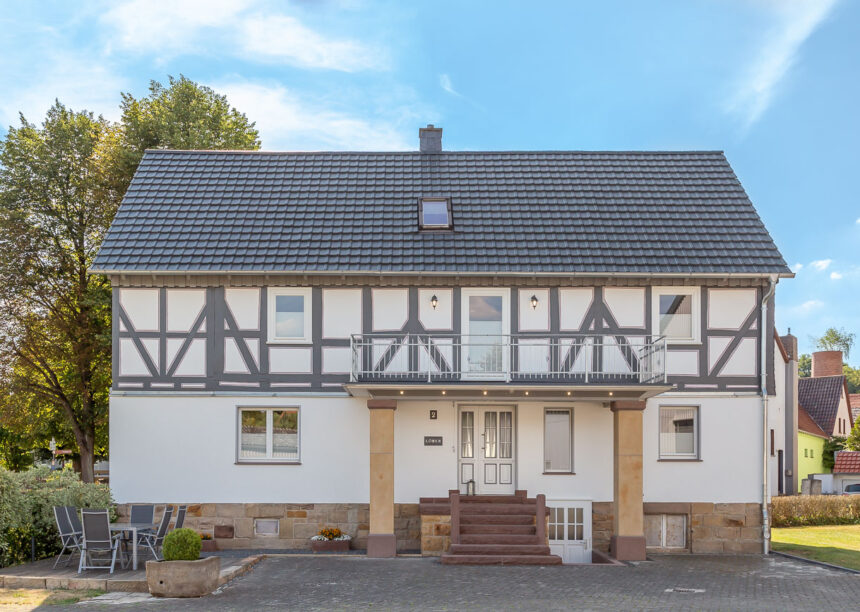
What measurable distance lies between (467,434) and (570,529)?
9.91 ft

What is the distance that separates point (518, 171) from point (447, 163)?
1837mm

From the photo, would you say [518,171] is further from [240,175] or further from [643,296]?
[240,175]

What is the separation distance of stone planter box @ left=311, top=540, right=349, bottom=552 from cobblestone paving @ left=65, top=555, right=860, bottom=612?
21.4 inches

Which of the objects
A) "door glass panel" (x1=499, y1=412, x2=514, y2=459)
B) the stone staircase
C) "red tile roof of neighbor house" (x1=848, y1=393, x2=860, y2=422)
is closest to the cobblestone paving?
the stone staircase

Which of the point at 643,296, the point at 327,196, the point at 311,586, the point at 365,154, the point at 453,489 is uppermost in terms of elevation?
the point at 365,154

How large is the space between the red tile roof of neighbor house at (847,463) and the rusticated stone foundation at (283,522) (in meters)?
28.4

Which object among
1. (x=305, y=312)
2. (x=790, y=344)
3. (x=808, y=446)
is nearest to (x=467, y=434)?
(x=305, y=312)

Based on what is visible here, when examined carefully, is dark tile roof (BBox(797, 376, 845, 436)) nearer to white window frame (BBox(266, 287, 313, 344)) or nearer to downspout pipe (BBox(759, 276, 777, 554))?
downspout pipe (BBox(759, 276, 777, 554))

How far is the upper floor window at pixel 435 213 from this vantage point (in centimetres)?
1968

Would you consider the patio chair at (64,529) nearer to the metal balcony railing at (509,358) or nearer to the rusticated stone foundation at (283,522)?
the rusticated stone foundation at (283,522)

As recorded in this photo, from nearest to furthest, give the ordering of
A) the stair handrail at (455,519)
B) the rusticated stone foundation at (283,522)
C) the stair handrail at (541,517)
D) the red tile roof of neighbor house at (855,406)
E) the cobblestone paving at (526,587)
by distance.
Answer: the cobblestone paving at (526,587), the stair handrail at (455,519), the stair handrail at (541,517), the rusticated stone foundation at (283,522), the red tile roof of neighbor house at (855,406)

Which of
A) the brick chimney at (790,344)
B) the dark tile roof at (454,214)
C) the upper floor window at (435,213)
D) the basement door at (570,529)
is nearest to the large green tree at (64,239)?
the dark tile roof at (454,214)

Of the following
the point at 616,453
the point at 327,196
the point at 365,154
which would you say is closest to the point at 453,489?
the point at 616,453

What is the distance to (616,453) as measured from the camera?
716 inches
